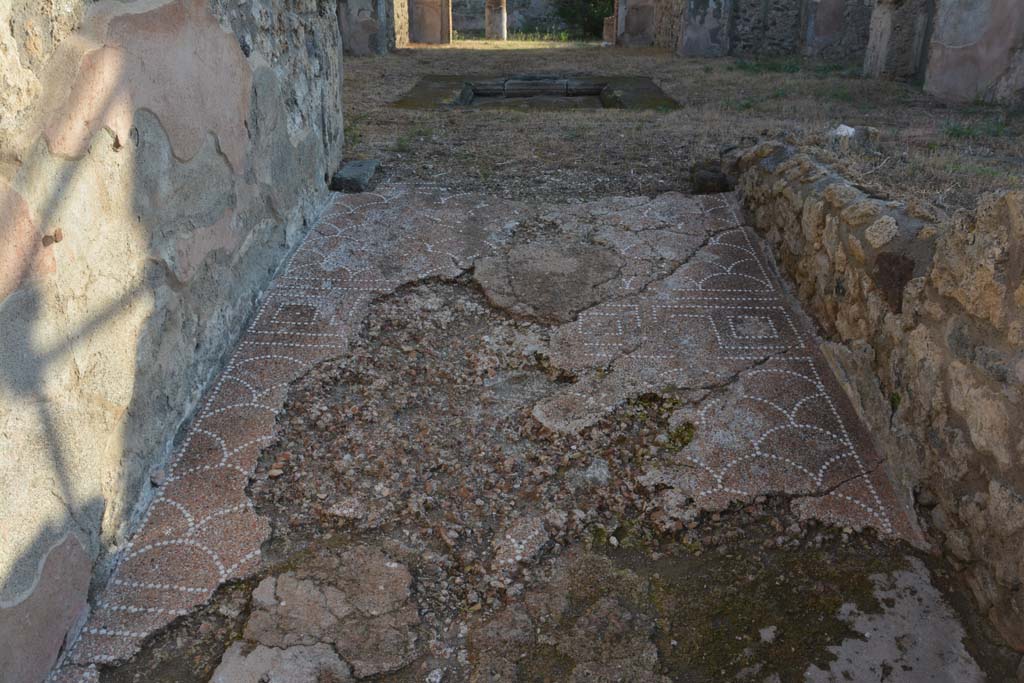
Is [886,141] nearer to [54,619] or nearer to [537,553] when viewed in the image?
[537,553]

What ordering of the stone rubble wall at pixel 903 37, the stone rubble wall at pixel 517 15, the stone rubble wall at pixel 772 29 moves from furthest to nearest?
the stone rubble wall at pixel 517 15 < the stone rubble wall at pixel 772 29 < the stone rubble wall at pixel 903 37

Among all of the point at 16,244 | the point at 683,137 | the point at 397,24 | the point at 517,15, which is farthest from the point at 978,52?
the point at 517,15

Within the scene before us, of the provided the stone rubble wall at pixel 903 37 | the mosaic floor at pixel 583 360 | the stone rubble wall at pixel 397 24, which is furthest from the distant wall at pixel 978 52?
the stone rubble wall at pixel 397 24

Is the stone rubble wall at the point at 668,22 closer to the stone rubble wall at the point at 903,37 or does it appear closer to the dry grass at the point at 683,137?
the dry grass at the point at 683,137

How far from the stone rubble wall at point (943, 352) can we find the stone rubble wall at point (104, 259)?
1.82 metres

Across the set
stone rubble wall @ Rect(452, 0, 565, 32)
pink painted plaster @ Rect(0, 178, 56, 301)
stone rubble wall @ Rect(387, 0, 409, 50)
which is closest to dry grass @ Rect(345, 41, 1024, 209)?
pink painted plaster @ Rect(0, 178, 56, 301)

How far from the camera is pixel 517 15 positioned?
54.2 ft

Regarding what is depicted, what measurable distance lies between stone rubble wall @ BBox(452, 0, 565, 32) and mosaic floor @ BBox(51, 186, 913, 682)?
14034 millimetres

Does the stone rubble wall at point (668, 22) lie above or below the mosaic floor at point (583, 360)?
above

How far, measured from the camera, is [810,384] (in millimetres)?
2260

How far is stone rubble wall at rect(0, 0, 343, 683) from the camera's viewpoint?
4.46 ft

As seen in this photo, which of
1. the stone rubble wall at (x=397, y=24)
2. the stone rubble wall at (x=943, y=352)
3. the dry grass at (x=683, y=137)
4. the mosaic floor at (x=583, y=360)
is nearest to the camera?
the stone rubble wall at (x=943, y=352)

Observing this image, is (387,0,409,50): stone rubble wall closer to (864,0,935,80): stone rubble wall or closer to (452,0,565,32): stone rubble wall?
(452,0,565,32): stone rubble wall

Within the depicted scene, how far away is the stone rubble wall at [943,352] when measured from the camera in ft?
4.81
